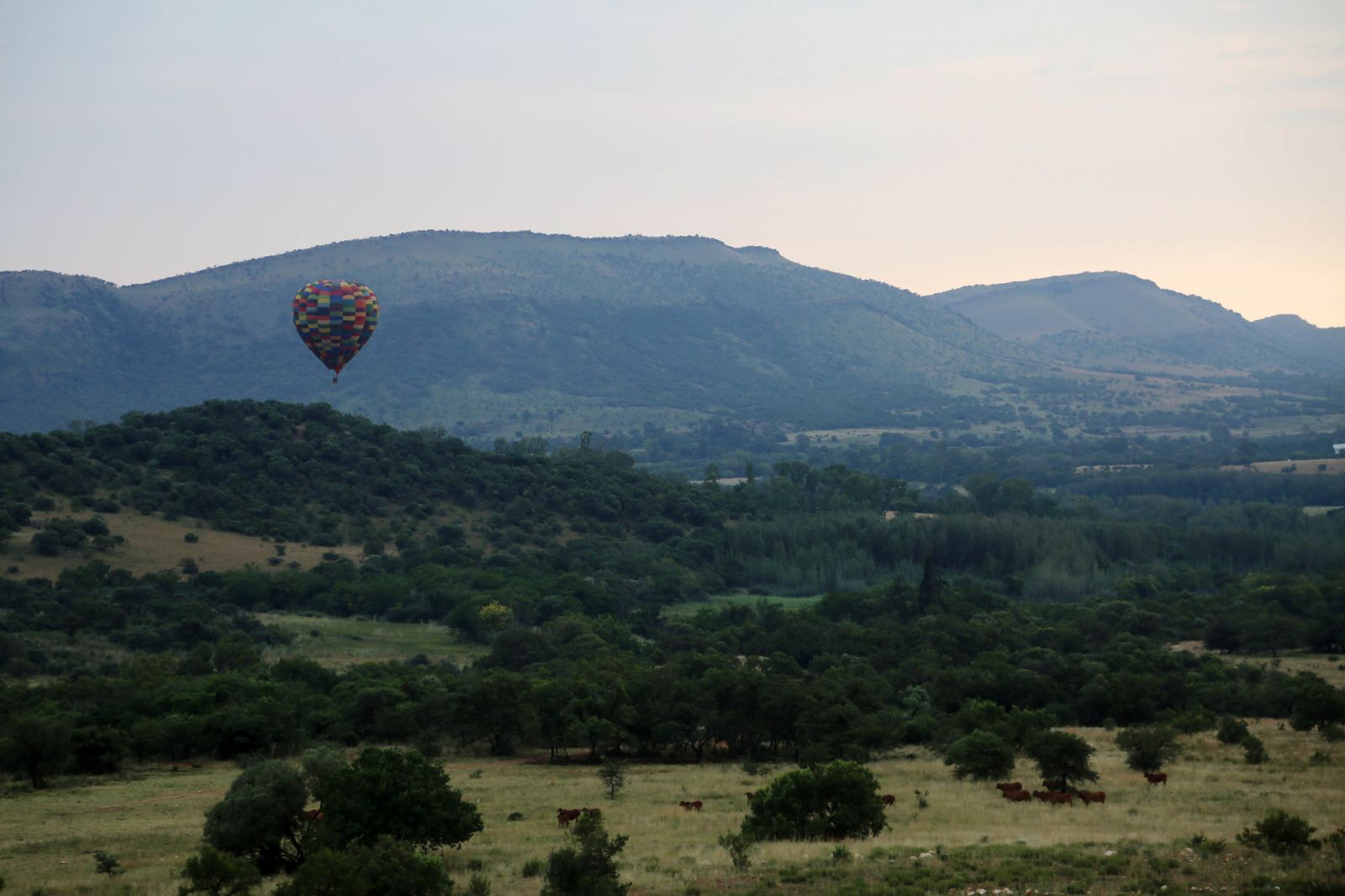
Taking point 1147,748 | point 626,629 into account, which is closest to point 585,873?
point 1147,748

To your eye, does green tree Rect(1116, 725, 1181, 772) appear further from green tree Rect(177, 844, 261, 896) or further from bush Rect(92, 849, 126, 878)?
bush Rect(92, 849, 126, 878)

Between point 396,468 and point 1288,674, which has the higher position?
point 396,468

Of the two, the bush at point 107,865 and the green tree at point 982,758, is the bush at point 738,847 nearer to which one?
the green tree at point 982,758

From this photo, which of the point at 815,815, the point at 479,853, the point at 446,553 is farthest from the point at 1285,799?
the point at 446,553

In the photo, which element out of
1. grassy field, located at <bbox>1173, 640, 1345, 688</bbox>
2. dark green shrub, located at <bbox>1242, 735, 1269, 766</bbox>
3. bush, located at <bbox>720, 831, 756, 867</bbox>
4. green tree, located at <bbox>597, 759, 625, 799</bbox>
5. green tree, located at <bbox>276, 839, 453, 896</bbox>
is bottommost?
grassy field, located at <bbox>1173, 640, 1345, 688</bbox>

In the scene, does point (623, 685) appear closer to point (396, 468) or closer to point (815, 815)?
point (815, 815)

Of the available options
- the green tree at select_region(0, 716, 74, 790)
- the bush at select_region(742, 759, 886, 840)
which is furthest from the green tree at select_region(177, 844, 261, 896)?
the green tree at select_region(0, 716, 74, 790)
